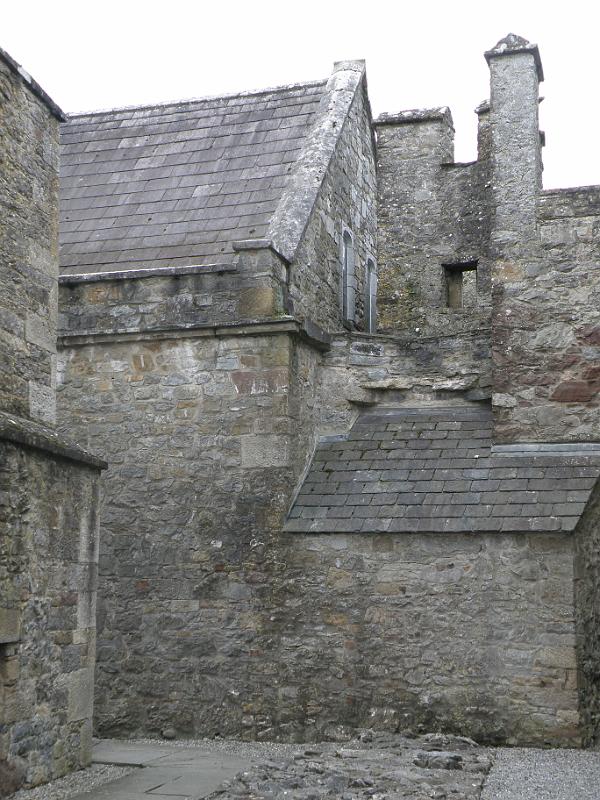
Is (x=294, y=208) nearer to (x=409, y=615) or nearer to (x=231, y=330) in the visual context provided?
(x=231, y=330)

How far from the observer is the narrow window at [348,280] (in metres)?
12.3

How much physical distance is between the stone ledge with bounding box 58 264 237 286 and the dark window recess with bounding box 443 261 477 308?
462 cm

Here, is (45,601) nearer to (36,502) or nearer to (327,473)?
(36,502)

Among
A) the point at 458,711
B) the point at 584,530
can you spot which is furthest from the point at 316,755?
the point at 584,530

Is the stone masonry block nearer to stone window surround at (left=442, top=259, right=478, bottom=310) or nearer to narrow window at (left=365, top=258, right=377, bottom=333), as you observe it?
narrow window at (left=365, top=258, right=377, bottom=333)

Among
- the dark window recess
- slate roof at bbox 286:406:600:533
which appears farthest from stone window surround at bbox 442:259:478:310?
slate roof at bbox 286:406:600:533

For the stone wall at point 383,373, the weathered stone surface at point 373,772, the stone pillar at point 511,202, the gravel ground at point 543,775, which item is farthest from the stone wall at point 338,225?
the gravel ground at point 543,775

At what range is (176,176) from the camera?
12.4 m

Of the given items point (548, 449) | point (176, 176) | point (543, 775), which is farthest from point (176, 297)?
point (543, 775)

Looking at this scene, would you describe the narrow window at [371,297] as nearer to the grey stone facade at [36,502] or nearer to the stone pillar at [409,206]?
the stone pillar at [409,206]

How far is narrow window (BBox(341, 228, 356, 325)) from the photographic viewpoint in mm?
12266

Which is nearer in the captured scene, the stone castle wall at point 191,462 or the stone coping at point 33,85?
the stone coping at point 33,85

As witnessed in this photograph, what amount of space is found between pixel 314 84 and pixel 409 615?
6.86m

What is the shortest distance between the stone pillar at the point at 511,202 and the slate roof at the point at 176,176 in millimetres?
2384
